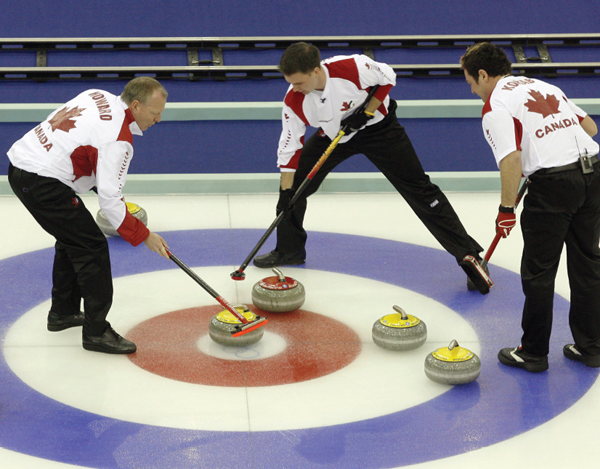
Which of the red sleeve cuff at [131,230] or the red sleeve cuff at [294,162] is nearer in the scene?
the red sleeve cuff at [131,230]

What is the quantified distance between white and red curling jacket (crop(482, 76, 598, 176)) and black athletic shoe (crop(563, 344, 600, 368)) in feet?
3.54

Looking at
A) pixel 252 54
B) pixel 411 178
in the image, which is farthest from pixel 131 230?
pixel 252 54

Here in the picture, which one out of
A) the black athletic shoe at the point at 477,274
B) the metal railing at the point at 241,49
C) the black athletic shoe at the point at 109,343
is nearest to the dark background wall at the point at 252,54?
the metal railing at the point at 241,49

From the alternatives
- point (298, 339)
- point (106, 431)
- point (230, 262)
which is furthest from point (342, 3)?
point (106, 431)

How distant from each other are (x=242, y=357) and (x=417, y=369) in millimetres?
979

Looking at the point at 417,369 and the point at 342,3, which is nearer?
the point at 417,369

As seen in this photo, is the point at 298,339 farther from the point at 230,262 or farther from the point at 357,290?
the point at 230,262

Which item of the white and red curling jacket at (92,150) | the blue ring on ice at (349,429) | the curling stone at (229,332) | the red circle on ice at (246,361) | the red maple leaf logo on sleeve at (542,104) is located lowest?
the red circle on ice at (246,361)

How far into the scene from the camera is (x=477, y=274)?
507cm

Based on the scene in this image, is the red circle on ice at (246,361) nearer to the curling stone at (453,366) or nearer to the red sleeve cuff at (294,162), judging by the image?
the curling stone at (453,366)

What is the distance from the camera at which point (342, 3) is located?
32.2 feet

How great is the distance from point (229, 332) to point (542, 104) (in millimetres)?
2067

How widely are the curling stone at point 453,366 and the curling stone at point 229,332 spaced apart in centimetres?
100

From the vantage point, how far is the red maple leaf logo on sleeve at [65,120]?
151 inches
